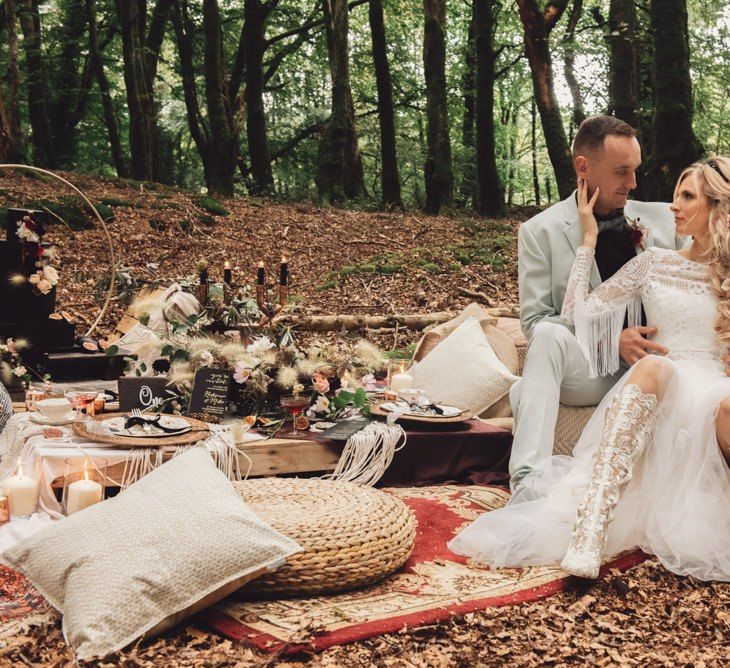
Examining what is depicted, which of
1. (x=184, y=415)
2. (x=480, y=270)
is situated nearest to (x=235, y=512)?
(x=184, y=415)

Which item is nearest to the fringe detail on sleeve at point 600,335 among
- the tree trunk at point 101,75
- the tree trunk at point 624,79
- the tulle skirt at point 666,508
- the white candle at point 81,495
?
the tulle skirt at point 666,508

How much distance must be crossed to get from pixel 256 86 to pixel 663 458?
1409cm

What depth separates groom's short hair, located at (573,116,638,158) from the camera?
4.21m

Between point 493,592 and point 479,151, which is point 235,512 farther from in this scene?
point 479,151

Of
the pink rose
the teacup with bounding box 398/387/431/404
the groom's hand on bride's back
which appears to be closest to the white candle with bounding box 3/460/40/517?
the pink rose

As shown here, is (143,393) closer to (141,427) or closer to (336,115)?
(141,427)

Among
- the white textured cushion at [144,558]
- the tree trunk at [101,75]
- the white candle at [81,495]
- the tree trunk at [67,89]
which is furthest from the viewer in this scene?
the tree trunk at [67,89]

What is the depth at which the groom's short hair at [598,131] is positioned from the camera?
421 cm

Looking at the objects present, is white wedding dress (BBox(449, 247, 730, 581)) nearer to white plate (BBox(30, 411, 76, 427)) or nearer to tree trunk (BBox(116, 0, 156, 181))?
white plate (BBox(30, 411, 76, 427))

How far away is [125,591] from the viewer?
250cm

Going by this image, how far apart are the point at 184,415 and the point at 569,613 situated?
7.43 feet

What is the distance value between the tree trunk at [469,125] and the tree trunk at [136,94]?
6122 mm

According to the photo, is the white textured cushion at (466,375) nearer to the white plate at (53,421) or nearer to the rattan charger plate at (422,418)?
the rattan charger plate at (422,418)

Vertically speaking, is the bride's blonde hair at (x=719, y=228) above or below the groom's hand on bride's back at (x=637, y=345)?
above
